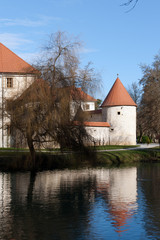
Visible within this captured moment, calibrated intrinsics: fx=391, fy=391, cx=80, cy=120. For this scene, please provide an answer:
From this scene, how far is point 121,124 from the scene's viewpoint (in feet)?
141

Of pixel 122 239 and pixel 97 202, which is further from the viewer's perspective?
pixel 97 202

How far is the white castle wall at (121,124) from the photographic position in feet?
140

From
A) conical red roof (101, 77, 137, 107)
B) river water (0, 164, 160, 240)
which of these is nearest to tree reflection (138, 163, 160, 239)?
river water (0, 164, 160, 240)

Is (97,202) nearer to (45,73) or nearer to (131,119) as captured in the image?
(45,73)

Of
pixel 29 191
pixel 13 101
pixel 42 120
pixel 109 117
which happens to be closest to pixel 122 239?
pixel 29 191

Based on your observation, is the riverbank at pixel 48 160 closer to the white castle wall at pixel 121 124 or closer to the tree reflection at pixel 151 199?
the tree reflection at pixel 151 199

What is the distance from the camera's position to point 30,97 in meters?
19.8

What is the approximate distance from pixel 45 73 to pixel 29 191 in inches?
310

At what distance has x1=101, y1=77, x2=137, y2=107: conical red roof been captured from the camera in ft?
141

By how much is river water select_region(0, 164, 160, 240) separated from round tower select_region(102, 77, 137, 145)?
23443 millimetres

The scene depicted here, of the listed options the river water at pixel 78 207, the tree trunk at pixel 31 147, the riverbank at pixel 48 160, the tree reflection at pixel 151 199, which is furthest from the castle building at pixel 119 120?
the river water at pixel 78 207

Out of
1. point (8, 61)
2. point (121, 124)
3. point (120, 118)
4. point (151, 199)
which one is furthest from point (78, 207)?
point (120, 118)

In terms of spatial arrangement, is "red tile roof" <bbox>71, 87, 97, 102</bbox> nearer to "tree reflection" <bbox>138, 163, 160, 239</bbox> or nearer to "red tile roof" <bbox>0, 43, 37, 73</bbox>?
"tree reflection" <bbox>138, 163, 160, 239</bbox>

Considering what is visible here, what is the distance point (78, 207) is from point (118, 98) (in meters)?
32.1
